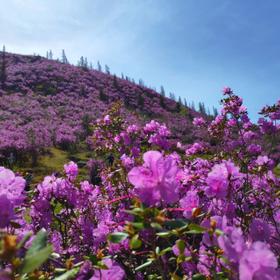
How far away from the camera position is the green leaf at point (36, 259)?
921 millimetres

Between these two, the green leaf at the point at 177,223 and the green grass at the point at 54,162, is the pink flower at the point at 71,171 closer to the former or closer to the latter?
the green leaf at the point at 177,223

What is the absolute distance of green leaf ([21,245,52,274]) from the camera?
0.92 metres

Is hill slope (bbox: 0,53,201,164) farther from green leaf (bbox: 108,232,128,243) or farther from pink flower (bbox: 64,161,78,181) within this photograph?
green leaf (bbox: 108,232,128,243)

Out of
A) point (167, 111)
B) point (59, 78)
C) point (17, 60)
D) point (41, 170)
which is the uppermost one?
point (17, 60)

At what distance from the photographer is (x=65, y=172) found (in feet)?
11.6

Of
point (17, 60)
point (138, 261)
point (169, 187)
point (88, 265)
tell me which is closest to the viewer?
point (169, 187)

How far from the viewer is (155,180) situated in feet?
4.50

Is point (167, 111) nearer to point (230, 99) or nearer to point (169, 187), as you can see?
point (230, 99)

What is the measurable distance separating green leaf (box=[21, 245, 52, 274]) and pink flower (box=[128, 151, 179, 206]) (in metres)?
0.47

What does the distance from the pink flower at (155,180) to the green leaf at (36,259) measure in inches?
18.4

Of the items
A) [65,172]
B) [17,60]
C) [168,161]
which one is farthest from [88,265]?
[17,60]

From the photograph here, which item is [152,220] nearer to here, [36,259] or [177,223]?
[177,223]

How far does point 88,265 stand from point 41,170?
1261 centimetres

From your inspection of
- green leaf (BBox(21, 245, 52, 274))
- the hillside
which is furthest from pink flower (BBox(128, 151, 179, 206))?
the hillside
